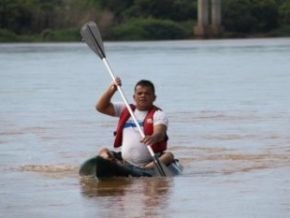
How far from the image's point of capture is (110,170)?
1719 centimetres

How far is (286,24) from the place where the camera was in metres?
104

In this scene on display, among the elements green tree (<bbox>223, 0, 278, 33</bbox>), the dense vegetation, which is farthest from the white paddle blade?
green tree (<bbox>223, 0, 278, 33</bbox>)

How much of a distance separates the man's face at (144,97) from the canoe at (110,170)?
65 centimetres

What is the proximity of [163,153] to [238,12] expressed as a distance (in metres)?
88.5

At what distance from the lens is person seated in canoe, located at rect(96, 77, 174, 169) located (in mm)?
17239

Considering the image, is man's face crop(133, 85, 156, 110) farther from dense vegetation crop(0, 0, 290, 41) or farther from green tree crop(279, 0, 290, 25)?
green tree crop(279, 0, 290, 25)

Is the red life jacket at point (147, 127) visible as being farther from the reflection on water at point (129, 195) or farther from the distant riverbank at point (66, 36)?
the distant riverbank at point (66, 36)

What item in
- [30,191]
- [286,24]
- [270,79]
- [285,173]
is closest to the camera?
[30,191]

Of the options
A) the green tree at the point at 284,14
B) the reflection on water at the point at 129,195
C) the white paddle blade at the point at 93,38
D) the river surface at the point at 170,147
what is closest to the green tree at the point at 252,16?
the green tree at the point at 284,14

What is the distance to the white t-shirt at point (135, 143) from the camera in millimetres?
17406

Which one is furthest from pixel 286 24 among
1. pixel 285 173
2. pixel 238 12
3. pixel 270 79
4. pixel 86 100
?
pixel 285 173

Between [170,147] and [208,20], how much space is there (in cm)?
8255

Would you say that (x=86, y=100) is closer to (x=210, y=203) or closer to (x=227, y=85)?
(x=227, y=85)

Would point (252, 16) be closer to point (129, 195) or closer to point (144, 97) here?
point (144, 97)
